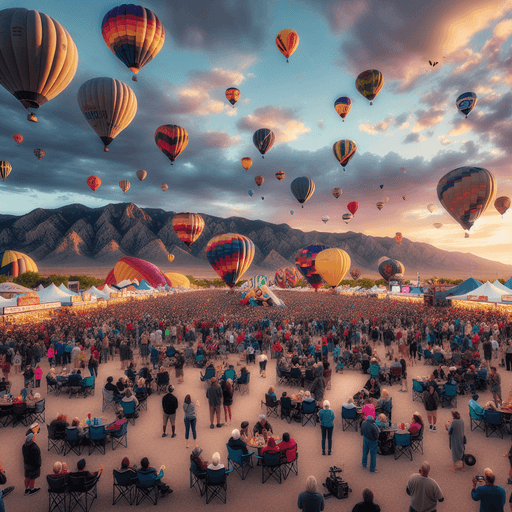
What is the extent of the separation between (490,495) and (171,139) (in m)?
34.6

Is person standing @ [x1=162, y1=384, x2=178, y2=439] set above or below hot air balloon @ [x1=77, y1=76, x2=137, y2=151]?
below

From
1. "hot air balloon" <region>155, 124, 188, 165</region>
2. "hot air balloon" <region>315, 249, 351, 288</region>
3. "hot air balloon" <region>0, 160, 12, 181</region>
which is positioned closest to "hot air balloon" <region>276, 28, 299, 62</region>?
"hot air balloon" <region>155, 124, 188, 165</region>

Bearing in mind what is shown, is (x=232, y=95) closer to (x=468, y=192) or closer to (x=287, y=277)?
(x=468, y=192)

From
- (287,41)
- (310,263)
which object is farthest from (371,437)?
(310,263)

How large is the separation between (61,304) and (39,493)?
3118 centimetres

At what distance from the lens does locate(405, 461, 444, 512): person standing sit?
4945 millimetres

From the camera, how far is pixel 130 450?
8.06 m

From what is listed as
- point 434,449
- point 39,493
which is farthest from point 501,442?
point 39,493

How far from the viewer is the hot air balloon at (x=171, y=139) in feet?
110

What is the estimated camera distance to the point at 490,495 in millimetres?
4781

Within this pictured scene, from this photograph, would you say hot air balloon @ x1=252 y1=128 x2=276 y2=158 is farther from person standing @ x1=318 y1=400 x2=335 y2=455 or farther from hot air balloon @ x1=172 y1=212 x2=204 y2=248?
person standing @ x1=318 y1=400 x2=335 y2=455

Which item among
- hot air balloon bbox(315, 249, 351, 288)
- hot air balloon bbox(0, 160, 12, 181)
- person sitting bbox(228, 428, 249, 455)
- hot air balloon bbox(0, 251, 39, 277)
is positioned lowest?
person sitting bbox(228, 428, 249, 455)

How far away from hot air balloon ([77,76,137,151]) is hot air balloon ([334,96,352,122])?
93.7 ft

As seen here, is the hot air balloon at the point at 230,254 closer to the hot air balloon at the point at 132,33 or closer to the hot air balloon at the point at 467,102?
the hot air balloon at the point at 132,33
